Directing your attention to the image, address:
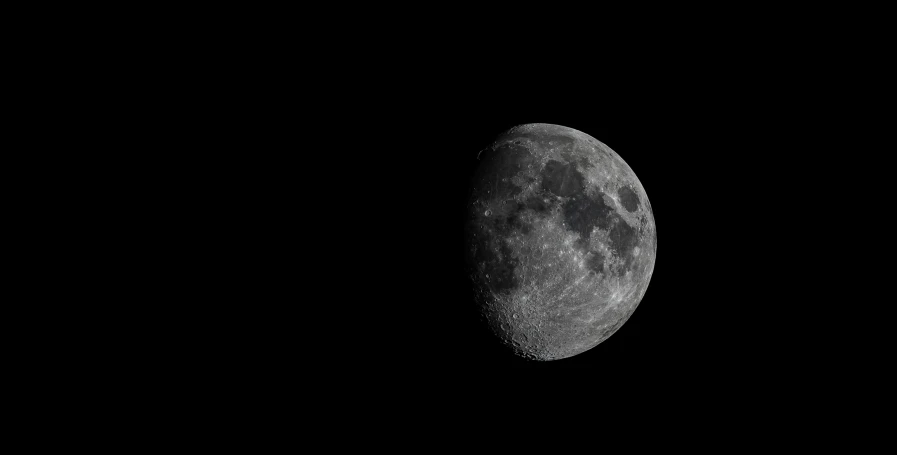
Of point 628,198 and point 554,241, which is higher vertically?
point 628,198

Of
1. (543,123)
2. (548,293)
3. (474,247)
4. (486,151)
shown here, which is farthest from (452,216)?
(543,123)

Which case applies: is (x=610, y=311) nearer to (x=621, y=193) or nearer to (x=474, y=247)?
(x=621, y=193)

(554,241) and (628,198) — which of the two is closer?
(554,241)

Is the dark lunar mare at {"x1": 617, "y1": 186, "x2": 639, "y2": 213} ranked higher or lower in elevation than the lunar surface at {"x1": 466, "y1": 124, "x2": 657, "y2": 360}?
higher

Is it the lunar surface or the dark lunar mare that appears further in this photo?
the dark lunar mare

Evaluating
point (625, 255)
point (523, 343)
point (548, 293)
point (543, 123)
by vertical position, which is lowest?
point (523, 343)

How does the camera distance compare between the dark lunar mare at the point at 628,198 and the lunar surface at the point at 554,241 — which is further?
the dark lunar mare at the point at 628,198

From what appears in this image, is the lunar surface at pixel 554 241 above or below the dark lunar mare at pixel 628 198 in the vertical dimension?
below

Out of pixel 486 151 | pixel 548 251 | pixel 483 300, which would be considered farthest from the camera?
pixel 486 151
